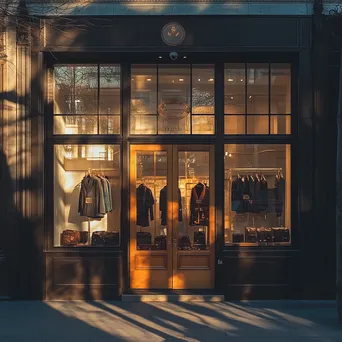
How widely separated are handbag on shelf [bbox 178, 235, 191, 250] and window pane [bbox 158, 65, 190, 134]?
1.98 metres

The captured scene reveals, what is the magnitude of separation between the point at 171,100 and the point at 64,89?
2028 mm

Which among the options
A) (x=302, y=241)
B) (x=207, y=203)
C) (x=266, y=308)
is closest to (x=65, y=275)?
(x=207, y=203)

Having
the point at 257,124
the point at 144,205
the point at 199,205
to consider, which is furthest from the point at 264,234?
the point at 144,205

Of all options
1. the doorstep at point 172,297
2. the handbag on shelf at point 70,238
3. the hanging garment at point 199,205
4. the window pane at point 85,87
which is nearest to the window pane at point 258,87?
the hanging garment at point 199,205

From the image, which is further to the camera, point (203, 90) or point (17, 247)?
point (203, 90)

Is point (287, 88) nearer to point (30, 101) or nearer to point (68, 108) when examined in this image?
point (68, 108)

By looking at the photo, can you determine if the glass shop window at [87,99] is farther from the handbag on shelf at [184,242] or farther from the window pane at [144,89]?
Result: the handbag on shelf at [184,242]

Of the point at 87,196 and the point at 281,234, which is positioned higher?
the point at 87,196

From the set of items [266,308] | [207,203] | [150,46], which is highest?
[150,46]

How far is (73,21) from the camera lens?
30.7ft

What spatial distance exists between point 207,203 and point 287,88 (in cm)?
263

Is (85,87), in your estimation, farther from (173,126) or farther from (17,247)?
(17,247)

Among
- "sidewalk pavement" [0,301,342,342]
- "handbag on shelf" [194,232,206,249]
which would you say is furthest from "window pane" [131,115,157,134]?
"sidewalk pavement" [0,301,342,342]

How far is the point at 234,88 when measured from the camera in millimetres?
9898
